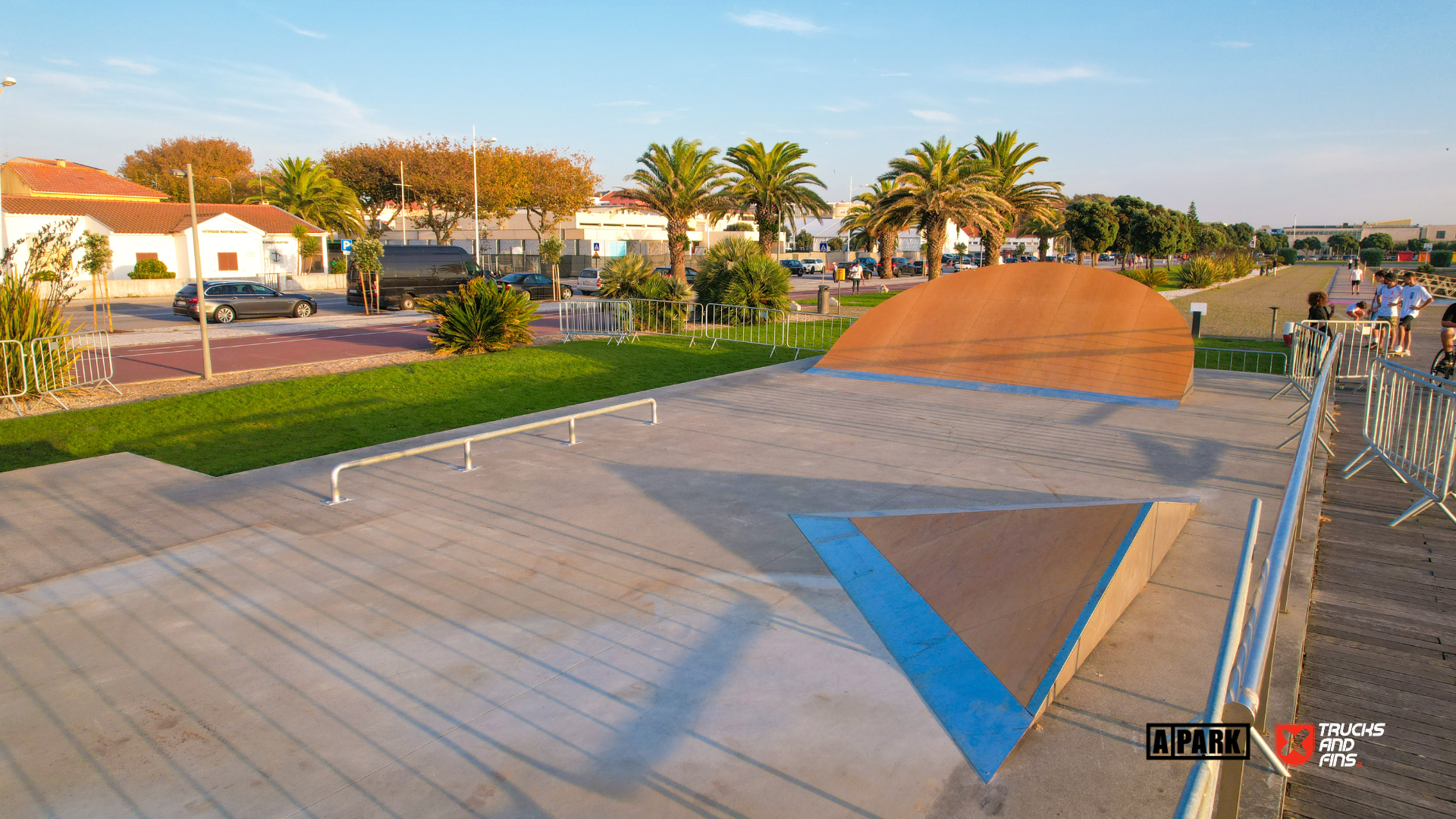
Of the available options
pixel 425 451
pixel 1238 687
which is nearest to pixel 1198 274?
pixel 425 451

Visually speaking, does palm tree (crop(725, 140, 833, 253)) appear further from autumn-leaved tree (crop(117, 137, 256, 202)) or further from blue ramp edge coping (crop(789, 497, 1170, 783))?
autumn-leaved tree (crop(117, 137, 256, 202))

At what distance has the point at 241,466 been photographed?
30.6 ft

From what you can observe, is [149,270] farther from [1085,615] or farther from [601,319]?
[1085,615]

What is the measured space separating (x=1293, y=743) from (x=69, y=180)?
214 feet

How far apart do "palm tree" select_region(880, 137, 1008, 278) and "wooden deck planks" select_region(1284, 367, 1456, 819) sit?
2979 centimetres

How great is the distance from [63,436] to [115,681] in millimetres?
8270

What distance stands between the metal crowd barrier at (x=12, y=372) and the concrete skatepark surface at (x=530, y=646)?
5.02m

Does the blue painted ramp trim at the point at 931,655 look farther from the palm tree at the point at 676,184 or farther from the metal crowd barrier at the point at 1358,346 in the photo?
the palm tree at the point at 676,184

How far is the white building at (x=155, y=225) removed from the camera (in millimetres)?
41125

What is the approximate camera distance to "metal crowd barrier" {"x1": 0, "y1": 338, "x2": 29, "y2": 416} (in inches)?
488

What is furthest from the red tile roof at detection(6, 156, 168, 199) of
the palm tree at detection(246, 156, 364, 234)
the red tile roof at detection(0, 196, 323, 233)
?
the palm tree at detection(246, 156, 364, 234)

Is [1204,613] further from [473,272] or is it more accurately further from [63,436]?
[473,272]

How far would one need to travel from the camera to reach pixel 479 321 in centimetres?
1841

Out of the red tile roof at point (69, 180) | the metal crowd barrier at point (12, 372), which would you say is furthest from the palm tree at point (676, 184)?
the red tile roof at point (69, 180)
